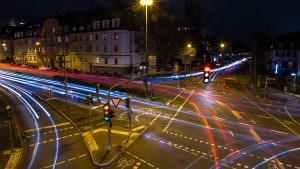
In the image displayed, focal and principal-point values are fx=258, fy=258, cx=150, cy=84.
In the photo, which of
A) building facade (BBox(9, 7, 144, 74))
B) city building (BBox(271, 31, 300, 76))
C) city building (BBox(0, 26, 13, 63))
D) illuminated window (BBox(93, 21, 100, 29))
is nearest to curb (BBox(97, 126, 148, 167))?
building facade (BBox(9, 7, 144, 74))

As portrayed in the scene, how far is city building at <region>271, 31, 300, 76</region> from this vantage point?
2488 inches

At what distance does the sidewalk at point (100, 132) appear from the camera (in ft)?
53.1

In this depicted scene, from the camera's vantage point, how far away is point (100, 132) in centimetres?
2073

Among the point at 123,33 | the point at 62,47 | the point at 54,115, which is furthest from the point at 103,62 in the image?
the point at 54,115

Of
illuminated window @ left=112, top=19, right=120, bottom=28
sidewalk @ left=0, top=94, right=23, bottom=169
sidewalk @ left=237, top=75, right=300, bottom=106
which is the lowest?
sidewalk @ left=0, top=94, right=23, bottom=169

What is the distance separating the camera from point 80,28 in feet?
217

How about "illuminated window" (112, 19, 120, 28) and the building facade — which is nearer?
"illuminated window" (112, 19, 120, 28)

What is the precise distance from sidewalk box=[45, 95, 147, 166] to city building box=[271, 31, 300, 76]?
52.4m

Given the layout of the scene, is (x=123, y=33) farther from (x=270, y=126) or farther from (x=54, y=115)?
(x=270, y=126)

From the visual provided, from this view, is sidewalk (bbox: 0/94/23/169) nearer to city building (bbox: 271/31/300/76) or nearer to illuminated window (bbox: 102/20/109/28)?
illuminated window (bbox: 102/20/109/28)

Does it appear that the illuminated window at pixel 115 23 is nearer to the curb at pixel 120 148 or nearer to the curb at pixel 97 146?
Result: the curb at pixel 97 146

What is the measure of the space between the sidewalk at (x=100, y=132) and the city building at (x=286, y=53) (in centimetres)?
5242

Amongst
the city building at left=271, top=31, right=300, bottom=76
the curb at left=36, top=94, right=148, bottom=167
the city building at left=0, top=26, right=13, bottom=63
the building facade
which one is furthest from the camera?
the city building at left=0, top=26, right=13, bottom=63

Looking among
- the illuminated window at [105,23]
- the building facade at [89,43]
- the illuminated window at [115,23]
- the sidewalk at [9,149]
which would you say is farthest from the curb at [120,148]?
the illuminated window at [105,23]
